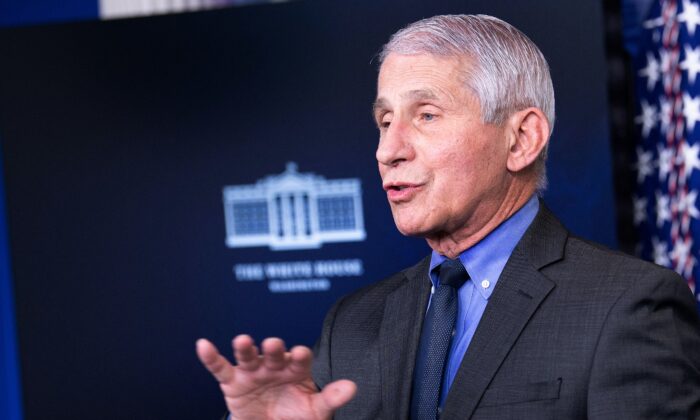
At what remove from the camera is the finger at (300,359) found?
5.34 feet

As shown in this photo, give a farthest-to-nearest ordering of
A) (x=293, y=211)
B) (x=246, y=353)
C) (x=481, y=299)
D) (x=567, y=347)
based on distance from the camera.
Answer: (x=293, y=211) < (x=481, y=299) < (x=567, y=347) < (x=246, y=353)

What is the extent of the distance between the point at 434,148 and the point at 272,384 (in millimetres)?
617

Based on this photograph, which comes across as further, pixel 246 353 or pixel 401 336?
pixel 401 336

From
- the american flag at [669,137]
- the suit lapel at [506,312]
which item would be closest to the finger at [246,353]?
the suit lapel at [506,312]

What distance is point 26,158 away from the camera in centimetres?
392

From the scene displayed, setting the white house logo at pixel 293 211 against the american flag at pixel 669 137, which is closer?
the american flag at pixel 669 137

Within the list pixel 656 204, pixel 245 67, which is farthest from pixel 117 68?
pixel 656 204

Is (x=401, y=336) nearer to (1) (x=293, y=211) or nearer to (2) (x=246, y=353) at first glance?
(2) (x=246, y=353)

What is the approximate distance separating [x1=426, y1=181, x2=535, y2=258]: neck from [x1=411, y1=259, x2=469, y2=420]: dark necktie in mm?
43

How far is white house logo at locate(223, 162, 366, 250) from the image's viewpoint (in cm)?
356

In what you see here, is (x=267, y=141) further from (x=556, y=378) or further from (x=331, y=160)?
(x=556, y=378)

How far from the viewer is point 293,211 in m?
3.62

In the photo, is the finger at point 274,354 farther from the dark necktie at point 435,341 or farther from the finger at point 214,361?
the dark necktie at point 435,341

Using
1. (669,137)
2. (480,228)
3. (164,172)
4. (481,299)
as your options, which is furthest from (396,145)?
(164,172)
